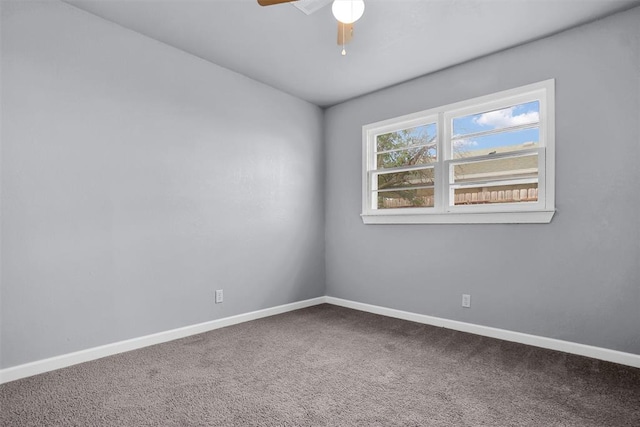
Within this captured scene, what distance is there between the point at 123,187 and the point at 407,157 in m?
2.75

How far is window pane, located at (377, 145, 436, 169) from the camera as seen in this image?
351 centimetres

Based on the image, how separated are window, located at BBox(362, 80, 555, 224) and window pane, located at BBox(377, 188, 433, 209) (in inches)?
0.4

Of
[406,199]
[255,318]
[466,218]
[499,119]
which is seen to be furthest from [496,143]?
[255,318]

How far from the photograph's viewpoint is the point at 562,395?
194cm

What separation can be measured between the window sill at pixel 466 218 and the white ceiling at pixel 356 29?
56.0 inches

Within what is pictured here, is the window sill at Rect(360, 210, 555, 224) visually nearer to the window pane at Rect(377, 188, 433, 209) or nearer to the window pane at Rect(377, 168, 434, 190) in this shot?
the window pane at Rect(377, 188, 433, 209)

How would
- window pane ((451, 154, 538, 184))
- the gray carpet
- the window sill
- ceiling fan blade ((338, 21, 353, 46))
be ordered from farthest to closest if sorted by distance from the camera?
window pane ((451, 154, 538, 184))
the window sill
ceiling fan blade ((338, 21, 353, 46))
the gray carpet

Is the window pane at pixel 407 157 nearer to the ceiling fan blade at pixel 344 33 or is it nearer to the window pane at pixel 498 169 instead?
the window pane at pixel 498 169

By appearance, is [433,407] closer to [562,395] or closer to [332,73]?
[562,395]

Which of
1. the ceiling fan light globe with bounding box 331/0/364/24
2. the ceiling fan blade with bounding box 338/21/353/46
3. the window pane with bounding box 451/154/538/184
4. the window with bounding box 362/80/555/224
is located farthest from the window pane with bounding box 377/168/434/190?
the ceiling fan light globe with bounding box 331/0/364/24

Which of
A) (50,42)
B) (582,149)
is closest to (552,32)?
(582,149)

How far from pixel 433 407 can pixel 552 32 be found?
2.87 m

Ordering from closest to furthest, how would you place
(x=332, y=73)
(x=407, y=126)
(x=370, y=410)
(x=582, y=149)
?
(x=370, y=410), (x=582, y=149), (x=332, y=73), (x=407, y=126)

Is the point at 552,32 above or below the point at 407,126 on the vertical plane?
above
